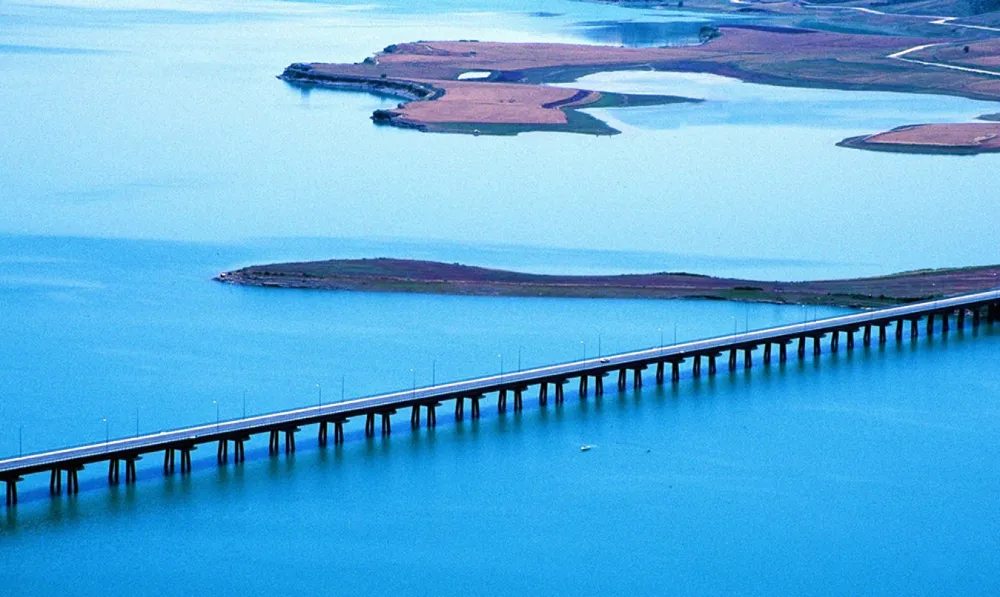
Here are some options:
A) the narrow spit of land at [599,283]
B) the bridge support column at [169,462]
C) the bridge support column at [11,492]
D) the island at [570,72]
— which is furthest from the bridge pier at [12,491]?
the island at [570,72]

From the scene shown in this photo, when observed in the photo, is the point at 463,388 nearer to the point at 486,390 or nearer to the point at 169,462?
the point at 486,390

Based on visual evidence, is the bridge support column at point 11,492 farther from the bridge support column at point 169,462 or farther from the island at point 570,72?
the island at point 570,72

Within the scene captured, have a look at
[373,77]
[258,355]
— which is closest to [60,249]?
[258,355]

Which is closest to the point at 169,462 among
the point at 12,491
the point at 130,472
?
the point at 130,472

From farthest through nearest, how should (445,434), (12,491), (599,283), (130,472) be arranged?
(599,283) < (445,434) < (130,472) < (12,491)

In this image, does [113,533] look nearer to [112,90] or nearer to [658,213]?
[658,213]

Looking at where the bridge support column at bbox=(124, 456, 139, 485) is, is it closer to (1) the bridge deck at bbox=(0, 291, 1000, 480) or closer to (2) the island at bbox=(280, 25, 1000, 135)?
(1) the bridge deck at bbox=(0, 291, 1000, 480)

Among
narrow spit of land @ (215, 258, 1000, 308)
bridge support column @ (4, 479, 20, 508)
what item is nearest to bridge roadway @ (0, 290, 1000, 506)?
bridge support column @ (4, 479, 20, 508)
